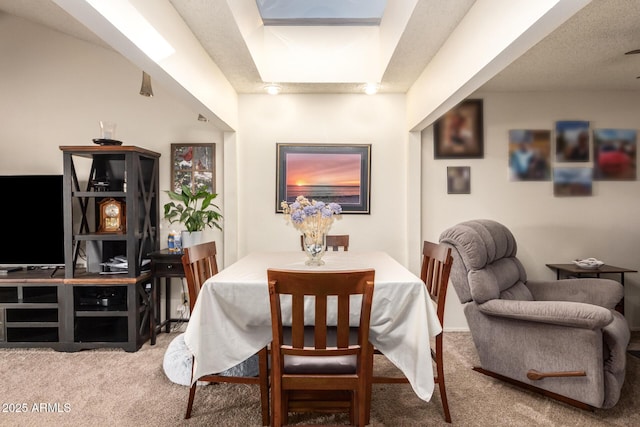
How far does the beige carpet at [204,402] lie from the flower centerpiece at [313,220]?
3.19 ft

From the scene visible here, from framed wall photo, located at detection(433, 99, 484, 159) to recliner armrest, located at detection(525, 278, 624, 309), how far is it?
1394mm

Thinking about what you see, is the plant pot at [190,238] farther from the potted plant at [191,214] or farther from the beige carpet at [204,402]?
the beige carpet at [204,402]

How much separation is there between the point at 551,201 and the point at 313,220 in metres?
2.76

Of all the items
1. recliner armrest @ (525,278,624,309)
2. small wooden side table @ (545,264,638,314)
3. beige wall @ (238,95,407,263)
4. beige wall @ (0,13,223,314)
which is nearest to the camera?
recliner armrest @ (525,278,624,309)

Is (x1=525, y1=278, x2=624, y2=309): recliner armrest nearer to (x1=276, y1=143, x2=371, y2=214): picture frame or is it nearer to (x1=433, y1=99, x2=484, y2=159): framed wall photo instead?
(x1=433, y1=99, x2=484, y2=159): framed wall photo

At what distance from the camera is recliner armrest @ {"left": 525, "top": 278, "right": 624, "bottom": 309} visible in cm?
276

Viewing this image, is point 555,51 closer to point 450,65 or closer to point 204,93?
point 450,65

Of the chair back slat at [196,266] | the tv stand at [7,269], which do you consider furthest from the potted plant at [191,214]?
the tv stand at [7,269]

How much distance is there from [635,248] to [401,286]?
3.31m

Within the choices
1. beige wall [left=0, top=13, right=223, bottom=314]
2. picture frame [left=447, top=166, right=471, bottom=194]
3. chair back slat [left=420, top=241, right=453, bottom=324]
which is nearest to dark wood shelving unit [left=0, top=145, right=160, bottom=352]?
beige wall [left=0, top=13, right=223, bottom=314]

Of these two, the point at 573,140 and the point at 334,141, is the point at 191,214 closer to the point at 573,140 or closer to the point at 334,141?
the point at 334,141

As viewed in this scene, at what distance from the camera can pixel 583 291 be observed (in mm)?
2879

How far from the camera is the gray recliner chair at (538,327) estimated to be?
84.4 inches

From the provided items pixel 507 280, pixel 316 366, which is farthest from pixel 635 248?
pixel 316 366
